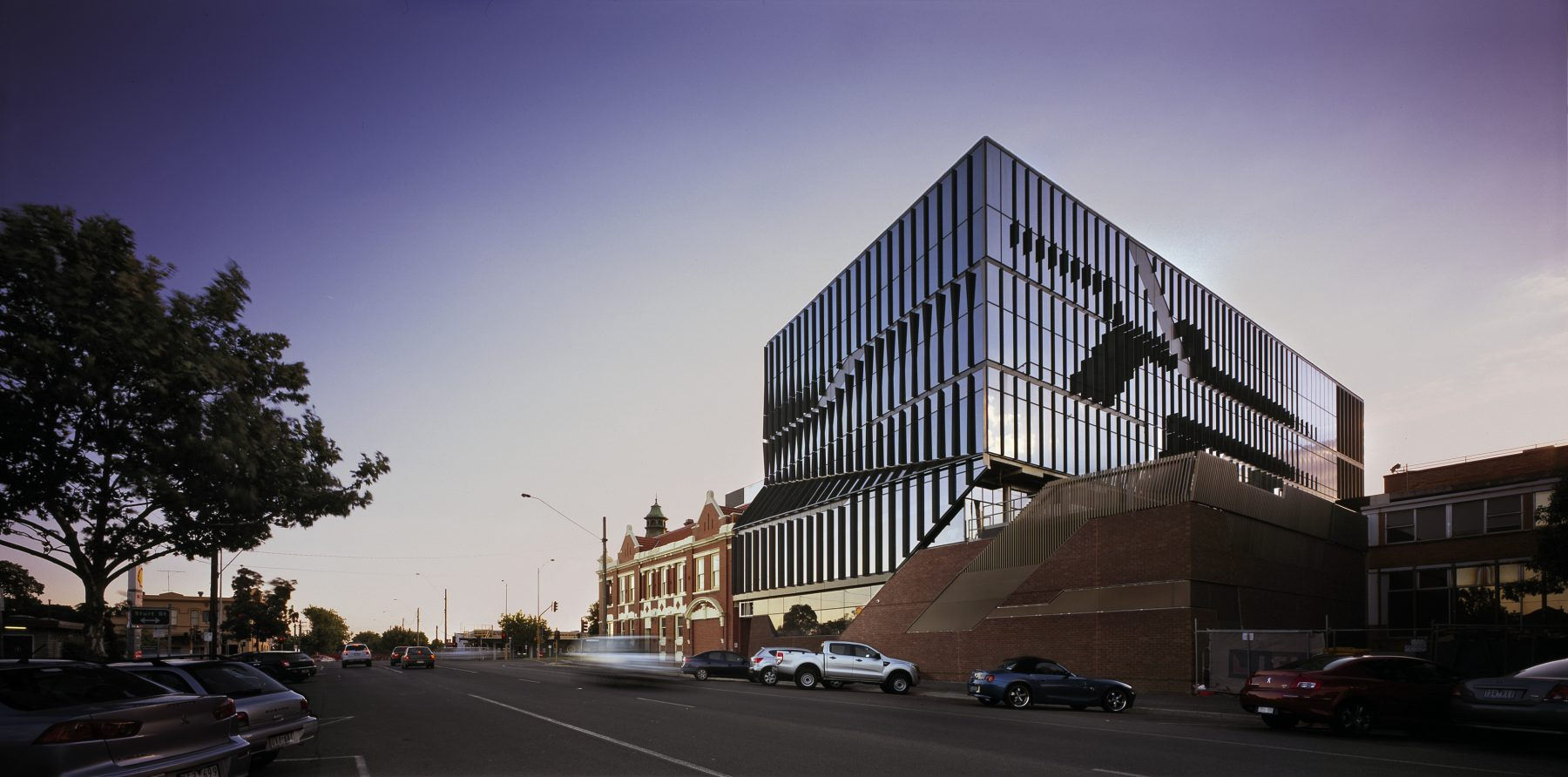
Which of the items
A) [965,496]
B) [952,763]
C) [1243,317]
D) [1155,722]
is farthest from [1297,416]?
[952,763]

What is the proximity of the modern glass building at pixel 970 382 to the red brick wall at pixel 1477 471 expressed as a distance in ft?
35.5

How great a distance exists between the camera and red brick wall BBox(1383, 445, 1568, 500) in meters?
44.6

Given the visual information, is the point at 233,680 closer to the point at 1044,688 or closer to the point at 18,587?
the point at 1044,688

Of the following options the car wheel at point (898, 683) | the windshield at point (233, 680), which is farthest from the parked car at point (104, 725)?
the car wheel at point (898, 683)

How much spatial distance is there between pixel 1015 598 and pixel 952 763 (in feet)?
75.1

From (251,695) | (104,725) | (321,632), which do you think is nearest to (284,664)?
(251,695)

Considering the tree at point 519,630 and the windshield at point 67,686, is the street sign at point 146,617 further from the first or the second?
the tree at point 519,630

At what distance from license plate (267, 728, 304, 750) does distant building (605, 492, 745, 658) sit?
47259mm

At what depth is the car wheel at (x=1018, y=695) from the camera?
76.7 feet

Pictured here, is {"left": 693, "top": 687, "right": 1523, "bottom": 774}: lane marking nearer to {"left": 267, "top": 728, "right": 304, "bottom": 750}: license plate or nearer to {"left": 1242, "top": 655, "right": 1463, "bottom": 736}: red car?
{"left": 1242, "top": 655, "right": 1463, "bottom": 736}: red car

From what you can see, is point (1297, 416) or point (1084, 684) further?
point (1297, 416)

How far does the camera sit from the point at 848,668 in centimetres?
3131

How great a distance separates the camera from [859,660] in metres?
31.2

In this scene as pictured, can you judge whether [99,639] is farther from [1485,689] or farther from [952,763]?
[1485,689]
